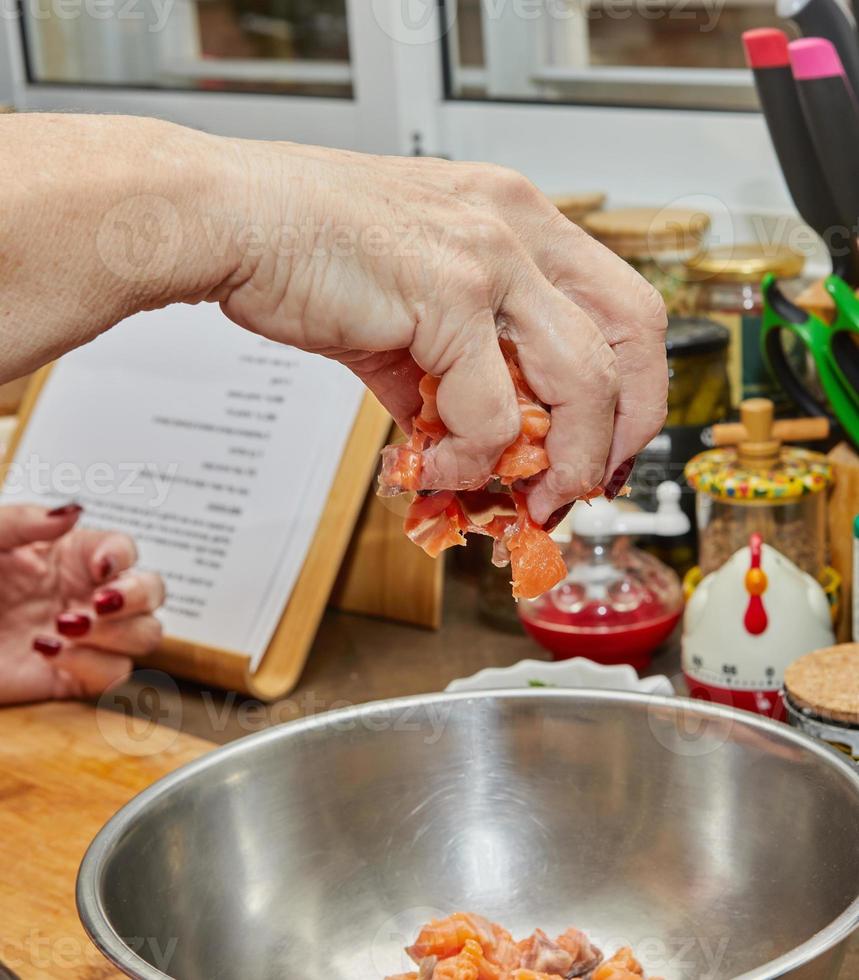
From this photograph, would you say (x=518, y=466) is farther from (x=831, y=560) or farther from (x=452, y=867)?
(x=831, y=560)

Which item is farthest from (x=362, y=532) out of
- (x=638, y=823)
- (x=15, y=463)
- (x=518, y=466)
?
(x=518, y=466)

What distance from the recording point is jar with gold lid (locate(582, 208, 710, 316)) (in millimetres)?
1465

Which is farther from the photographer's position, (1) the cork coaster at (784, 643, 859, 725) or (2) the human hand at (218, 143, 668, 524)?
(1) the cork coaster at (784, 643, 859, 725)

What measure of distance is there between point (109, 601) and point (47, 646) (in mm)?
73

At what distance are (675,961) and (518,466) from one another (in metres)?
0.34

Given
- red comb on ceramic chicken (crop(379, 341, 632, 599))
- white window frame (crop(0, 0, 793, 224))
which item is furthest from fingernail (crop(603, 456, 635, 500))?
white window frame (crop(0, 0, 793, 224))

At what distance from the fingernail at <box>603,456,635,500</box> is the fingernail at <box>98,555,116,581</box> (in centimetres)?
56

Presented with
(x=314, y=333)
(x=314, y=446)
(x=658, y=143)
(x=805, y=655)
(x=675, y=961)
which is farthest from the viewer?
(x=658, y=143)

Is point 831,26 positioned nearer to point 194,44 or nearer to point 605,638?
point 605,638

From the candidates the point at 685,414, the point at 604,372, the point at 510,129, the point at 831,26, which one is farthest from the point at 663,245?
the point at 604,372

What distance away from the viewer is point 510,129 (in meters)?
1.87

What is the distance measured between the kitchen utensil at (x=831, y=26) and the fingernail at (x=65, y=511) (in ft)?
2.43

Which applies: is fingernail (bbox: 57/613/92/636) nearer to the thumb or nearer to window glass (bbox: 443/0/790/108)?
the thumb

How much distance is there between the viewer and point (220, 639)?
4.10 feet
